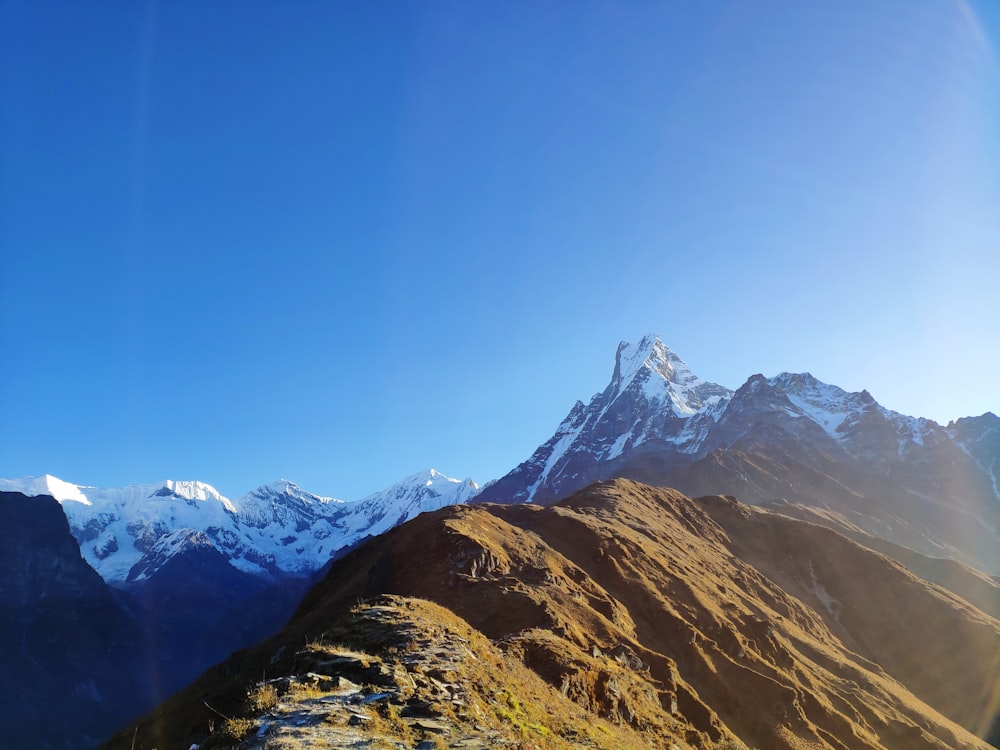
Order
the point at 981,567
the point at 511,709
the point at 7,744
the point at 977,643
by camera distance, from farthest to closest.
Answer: the point at 981,567
the point at 7,744
the point at 977,643
the point at 511,709

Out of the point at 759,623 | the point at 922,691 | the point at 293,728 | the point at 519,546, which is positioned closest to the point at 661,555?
the point at 759,623

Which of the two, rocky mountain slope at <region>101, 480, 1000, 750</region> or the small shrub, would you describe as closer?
the small shrub

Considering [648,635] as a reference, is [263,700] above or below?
above

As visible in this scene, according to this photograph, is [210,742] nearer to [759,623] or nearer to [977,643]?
[759,623]

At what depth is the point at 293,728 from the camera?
13664 millimetres

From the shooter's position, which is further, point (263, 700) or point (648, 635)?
point (648, 635)

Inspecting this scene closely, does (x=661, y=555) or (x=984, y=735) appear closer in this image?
(x=661, y=555)

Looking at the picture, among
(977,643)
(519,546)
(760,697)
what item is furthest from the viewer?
(977,643)

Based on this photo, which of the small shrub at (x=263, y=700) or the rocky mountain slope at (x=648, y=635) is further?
the rocky mountain slope at (x=648, y=635)

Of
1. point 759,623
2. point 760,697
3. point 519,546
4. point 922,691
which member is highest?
point 519,546

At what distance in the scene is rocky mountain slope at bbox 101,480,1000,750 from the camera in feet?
71.4

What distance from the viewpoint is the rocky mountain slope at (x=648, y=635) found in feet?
71.4

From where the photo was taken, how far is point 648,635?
50875 millimetres

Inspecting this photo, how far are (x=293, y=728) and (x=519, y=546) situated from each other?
4309cm
